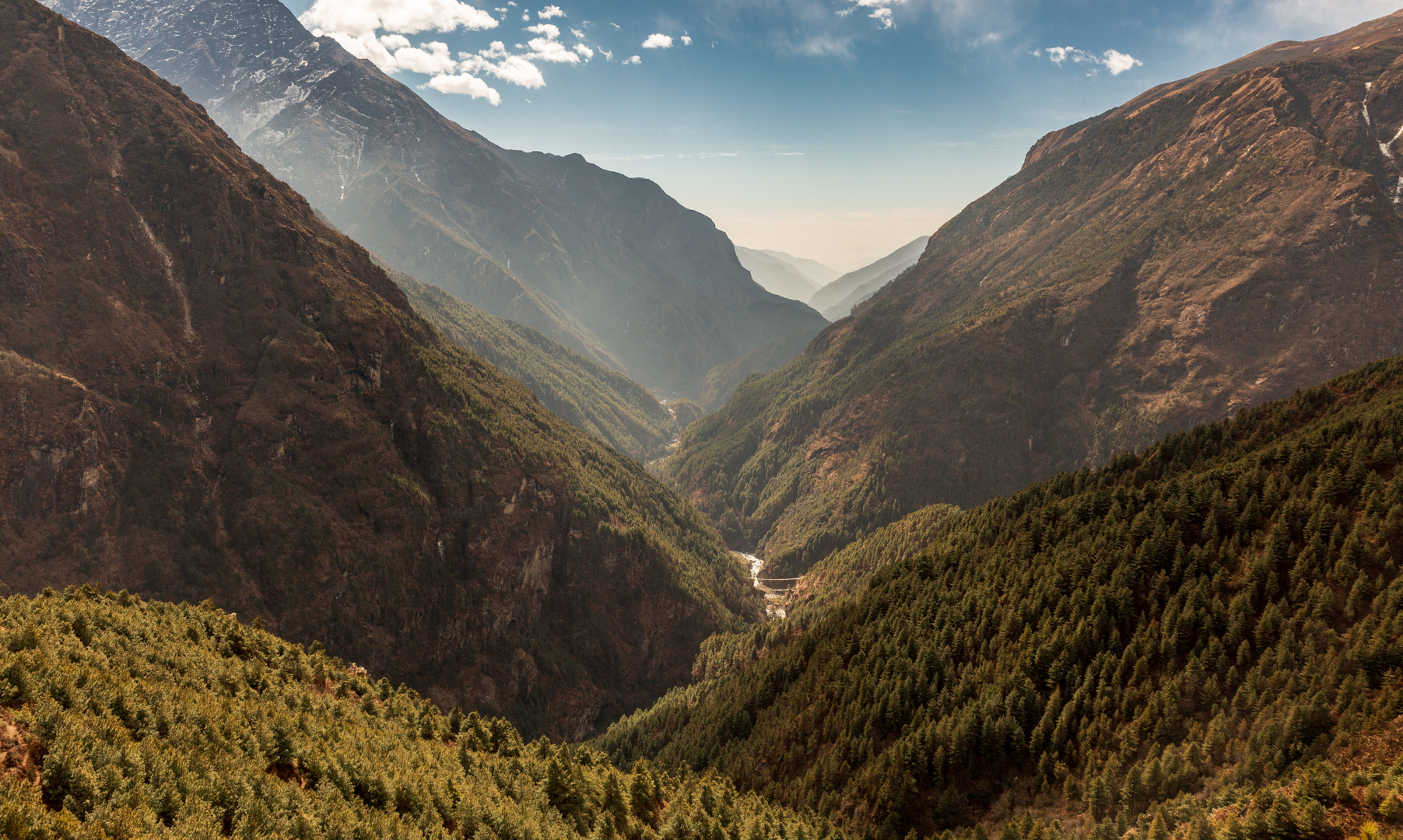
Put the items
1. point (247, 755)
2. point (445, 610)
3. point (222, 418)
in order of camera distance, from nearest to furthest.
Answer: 1. point (247, 755)
2. point (222, 418)
3. point (445, 610)

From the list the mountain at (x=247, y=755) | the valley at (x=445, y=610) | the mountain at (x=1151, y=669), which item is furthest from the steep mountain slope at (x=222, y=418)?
the mountain at (x=1151, y=669)

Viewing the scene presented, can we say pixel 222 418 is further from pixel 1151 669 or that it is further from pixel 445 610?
pixel 1151 669

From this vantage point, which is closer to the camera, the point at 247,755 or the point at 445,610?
the point at 247,755

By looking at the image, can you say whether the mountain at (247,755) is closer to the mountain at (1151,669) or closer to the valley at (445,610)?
the valley at (445,610)

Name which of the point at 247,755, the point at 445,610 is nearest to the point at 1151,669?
the point at 247,755

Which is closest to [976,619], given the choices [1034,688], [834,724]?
[1034,688]

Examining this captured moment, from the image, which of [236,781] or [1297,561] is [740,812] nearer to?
[236,781]
